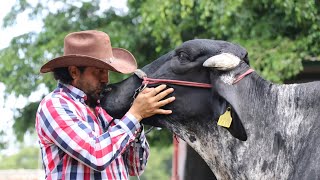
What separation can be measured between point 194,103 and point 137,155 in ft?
1.74

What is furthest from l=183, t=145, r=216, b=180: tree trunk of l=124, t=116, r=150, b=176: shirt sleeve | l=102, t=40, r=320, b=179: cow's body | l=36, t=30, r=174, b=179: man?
l=102, t=40, r=320, b=179: cow's body

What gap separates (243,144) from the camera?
14.0 feet

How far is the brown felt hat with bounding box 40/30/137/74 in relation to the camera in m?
4.40

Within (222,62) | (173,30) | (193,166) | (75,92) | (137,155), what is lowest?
(193,166)

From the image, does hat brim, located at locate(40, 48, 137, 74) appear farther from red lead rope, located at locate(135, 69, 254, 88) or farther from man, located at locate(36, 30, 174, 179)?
red lead rope, located at locate(135, 69, 254, 88)

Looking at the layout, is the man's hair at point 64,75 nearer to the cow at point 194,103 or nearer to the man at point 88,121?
the man at point 88,121

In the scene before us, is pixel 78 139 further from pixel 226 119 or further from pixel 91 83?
pixel 226 119

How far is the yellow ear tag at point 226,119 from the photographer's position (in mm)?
4113

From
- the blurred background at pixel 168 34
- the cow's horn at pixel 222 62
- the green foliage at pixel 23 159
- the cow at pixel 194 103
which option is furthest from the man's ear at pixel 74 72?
the green foliage at pixel 23 159

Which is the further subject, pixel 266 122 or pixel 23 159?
pixel 23 159

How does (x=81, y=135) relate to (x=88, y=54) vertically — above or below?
below

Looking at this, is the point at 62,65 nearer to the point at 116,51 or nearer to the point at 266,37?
the point at 116,51

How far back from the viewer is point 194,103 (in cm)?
440

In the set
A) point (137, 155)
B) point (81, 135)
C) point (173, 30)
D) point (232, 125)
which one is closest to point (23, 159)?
point (173, 30)
